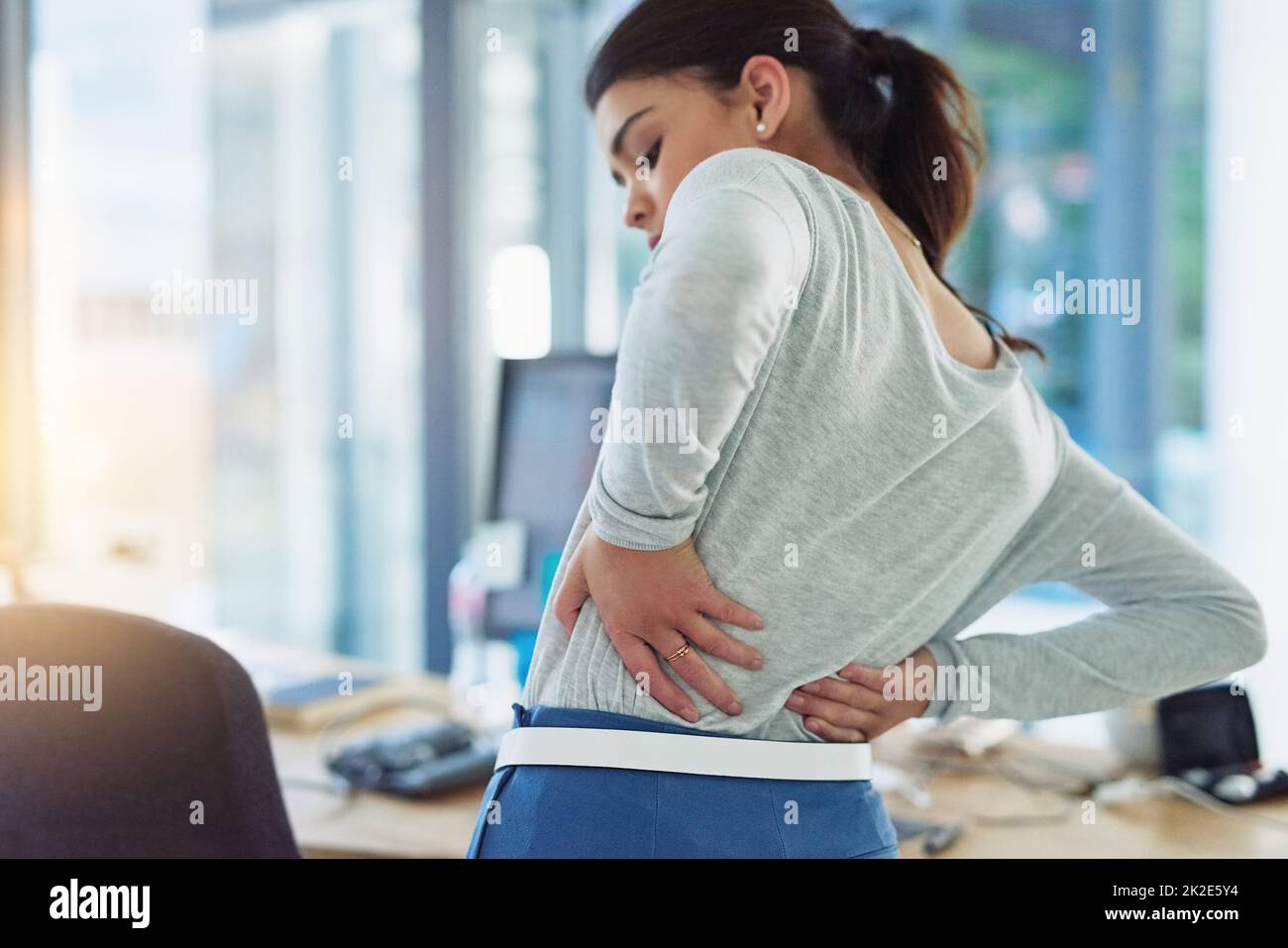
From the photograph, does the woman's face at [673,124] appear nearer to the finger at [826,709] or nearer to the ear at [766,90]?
the ear at [766,90]

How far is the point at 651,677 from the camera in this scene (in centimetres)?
80

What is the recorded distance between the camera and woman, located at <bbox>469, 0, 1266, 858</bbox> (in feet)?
2.29

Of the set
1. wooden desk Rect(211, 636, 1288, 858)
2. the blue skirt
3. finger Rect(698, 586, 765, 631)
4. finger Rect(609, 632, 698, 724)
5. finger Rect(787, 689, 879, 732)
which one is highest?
finger Rect(698, 586, 765, 631)

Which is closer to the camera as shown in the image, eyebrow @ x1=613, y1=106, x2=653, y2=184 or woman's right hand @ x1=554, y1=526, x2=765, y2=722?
woman's right hand @ x1=554, y1=526, x2=765, y2=722

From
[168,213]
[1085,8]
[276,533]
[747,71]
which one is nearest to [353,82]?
[168,213]

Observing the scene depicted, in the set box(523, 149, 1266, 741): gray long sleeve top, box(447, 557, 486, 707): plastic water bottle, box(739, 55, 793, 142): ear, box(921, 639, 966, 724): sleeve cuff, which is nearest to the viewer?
box(523, 149, 1266, 741): gray long sleeve top

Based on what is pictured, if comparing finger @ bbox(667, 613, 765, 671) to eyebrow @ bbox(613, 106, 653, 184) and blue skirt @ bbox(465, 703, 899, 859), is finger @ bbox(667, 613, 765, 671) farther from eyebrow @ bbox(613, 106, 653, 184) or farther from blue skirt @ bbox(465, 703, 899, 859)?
eyebrow @ bbox(613, 106, 653, 184)

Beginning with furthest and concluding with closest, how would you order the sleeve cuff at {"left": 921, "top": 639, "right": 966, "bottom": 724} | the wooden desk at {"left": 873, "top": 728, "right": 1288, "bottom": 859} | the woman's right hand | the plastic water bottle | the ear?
the plastic water bottle → the wooden desk at {"left": 873, "top": 728, "right": 1288, "bottom": 859} → the sleeve cuff at {"left": 921, "top": 639, "right": 966, "bottom": 724} → the ear → the woman's right hand

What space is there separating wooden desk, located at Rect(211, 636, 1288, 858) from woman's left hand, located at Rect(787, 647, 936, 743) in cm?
51

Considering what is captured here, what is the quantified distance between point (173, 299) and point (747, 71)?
2.84 meters

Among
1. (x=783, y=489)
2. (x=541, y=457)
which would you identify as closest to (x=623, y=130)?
(x=783, y=489)

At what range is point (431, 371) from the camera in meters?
3.02

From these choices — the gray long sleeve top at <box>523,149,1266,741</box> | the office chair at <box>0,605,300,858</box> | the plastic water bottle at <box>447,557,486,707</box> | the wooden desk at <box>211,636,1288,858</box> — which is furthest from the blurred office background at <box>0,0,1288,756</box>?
the gray long sleeve top at <box>523,149,1266,741</box>
